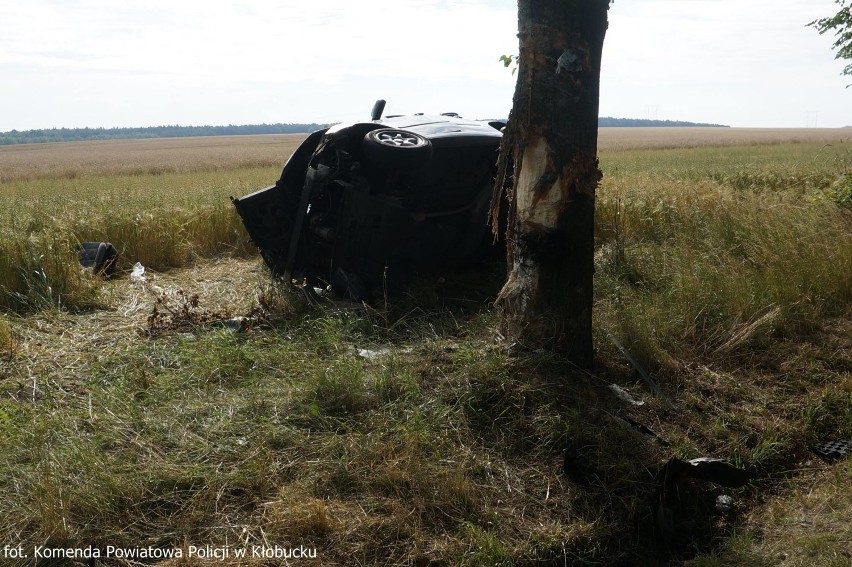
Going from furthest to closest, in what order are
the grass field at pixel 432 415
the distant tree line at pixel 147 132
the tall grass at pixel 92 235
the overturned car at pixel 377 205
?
the distant tree line at pixel 147 132, the tall grass at pixel 92 235, the overturned car at pixel 377 205, the grass field at pixel 432 415

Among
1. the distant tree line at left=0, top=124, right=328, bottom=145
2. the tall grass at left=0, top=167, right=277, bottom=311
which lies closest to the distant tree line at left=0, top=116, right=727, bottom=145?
the distant tree line at left=0, top=124, right=328, bottom=145

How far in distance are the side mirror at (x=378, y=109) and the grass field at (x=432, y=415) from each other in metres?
1.83

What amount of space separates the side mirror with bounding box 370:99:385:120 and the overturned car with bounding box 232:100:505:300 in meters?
0.08

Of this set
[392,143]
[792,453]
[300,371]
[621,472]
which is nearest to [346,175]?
[392,143]

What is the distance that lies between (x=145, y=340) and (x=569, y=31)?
12.2ft

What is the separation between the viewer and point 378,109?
6.96 meters

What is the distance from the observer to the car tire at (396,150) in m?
5.65

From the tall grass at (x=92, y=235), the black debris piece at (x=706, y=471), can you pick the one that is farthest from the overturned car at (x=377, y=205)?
the black debris piece at (x=706, y=471)

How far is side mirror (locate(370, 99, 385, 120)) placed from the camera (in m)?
6.89

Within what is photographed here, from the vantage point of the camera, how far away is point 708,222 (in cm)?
766

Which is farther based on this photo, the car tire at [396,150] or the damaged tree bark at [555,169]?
the car tire at [396,150]

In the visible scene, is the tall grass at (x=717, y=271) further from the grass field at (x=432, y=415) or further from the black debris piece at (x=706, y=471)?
the black debris piece at (x=706, y=471)

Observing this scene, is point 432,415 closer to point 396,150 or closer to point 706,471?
point 706,471

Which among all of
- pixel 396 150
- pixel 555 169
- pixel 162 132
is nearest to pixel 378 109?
pixel 396 150
